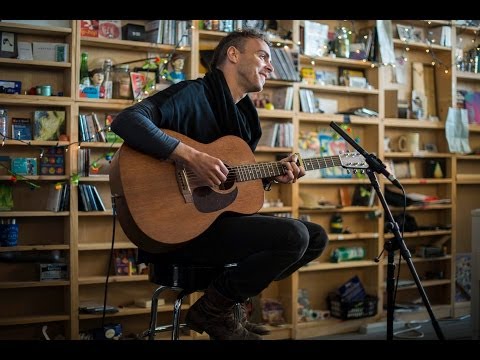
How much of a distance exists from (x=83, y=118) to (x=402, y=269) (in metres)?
3.06

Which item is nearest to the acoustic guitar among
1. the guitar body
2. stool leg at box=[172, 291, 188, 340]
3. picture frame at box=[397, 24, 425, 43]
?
the guitar body

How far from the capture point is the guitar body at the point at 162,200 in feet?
7.18

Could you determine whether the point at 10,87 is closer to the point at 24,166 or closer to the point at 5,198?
the point at 24,166

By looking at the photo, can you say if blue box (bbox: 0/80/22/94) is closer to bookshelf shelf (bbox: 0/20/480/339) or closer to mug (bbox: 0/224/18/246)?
bookshelf shelf (bbox: 0/20/480/339)

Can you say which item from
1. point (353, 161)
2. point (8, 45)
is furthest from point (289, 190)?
point (8, 45)

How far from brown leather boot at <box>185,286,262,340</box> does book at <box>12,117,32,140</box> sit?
81.7 inches

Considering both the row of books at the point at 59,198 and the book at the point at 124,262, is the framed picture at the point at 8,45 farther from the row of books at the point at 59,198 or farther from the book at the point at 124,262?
the book at the point at 124,262

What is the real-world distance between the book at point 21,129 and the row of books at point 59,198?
36cm

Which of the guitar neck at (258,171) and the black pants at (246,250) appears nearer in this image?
the black pants at (246,250)

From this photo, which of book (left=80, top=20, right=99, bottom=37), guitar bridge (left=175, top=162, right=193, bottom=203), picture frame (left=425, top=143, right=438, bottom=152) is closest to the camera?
guitar bridge (left=175, top=162, right=193, bottom=203)

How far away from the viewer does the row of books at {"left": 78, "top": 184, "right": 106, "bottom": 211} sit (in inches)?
152

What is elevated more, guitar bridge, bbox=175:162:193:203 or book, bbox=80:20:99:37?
book, bbox=80:20:99:37

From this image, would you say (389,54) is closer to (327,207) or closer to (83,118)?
(327,207)

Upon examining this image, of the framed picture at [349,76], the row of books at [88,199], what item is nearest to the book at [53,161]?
the row of books at [88,199]
